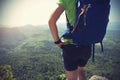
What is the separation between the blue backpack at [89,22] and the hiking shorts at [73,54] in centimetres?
11

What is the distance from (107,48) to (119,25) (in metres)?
32.7

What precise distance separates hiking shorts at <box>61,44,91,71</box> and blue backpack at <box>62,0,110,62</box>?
0.35 ft

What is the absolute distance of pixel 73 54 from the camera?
270 cm

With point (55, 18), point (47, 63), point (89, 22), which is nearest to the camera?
point (89, 22)

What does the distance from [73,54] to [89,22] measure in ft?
1.52

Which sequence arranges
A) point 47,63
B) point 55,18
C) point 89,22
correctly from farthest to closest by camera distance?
1. point 47,63
2. point 55,18
3. point 89,22

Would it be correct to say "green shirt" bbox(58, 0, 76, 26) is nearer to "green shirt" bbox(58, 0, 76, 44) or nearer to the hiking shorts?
"green shirt" bbox(58, 0, 76, 44)

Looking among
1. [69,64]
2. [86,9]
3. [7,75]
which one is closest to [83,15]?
[86,9]

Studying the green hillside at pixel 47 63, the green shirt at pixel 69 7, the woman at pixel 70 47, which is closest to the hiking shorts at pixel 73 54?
the woman at pixel 70 47

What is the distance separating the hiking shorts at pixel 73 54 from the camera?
269 centimetres

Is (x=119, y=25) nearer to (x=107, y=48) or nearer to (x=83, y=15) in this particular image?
(x=107, y=48)

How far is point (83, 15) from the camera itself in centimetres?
241

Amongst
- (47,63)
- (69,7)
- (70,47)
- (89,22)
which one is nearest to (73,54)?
(70,47)

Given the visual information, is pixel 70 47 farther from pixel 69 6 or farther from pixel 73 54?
pixel 69 6
